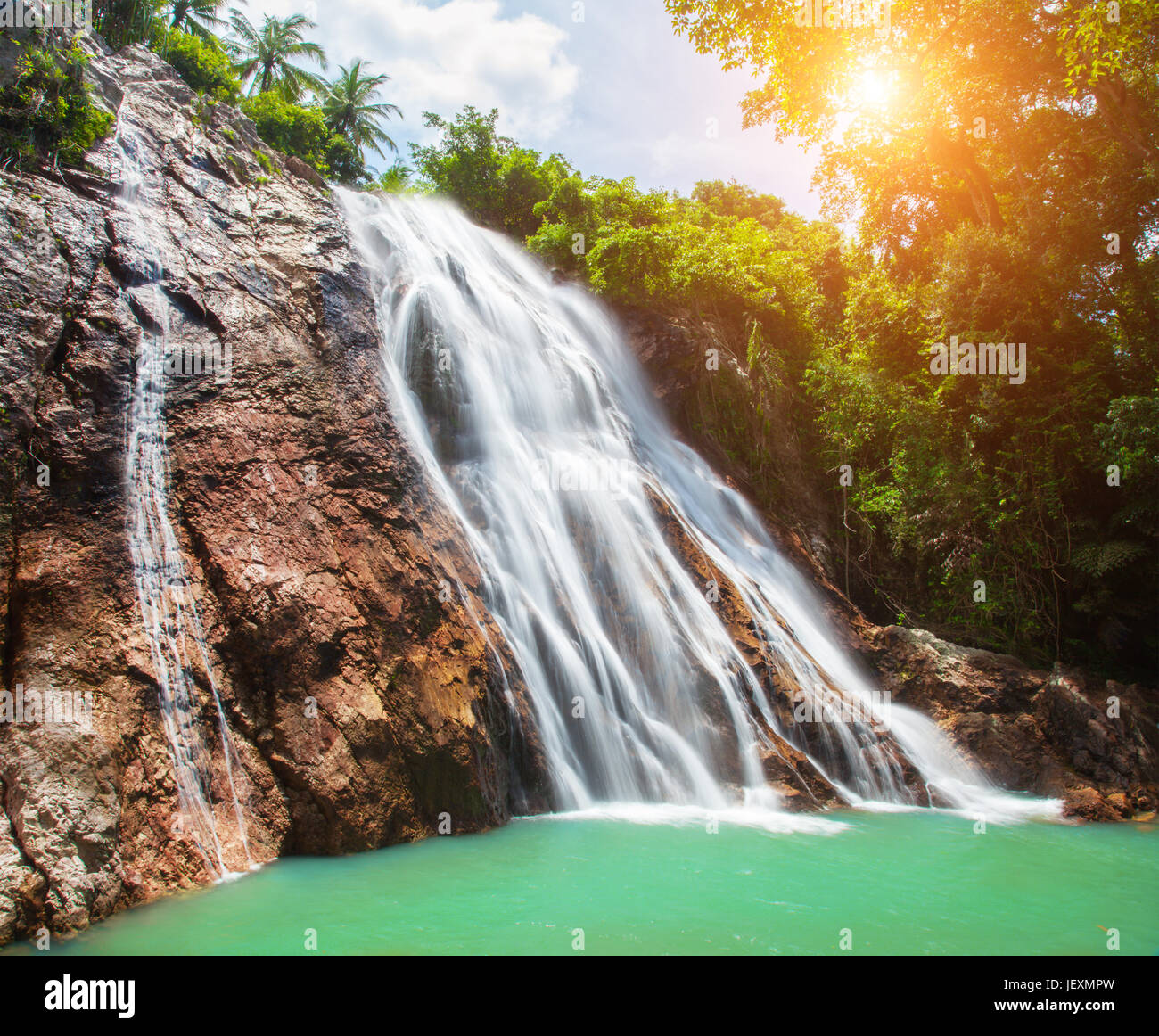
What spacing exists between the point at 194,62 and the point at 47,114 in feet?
42.4

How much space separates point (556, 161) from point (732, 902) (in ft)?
68.2

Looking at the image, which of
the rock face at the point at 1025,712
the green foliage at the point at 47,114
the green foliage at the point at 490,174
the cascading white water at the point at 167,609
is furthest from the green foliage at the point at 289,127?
the rock face at the point at 1025,712

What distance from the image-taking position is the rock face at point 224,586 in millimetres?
5211

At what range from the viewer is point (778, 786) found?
27.3 feet

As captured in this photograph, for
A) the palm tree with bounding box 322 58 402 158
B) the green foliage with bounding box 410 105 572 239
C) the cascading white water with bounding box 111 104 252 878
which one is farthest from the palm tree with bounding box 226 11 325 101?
the cascading white water with bounding box 111 104 252 878

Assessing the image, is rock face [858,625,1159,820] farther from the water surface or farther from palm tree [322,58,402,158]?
palm tree [322,58,402,158]

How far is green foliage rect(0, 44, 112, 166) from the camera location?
30.0 feet

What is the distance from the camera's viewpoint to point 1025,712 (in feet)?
34.6

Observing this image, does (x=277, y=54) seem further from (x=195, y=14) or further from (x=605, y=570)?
(x=605, y=570)

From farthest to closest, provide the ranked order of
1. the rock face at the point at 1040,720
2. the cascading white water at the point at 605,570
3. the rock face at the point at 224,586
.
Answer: the rock face at the point at 1040,720, the cascading white water at the point at 605,570, the rock face at the point at 224,586

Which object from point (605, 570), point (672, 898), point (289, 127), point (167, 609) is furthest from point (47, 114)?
point (289, 127)

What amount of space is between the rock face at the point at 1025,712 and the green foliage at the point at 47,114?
43.4ft

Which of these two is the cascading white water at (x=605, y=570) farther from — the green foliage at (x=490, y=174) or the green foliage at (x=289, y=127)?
the green foliage at (x=289, y=127)
